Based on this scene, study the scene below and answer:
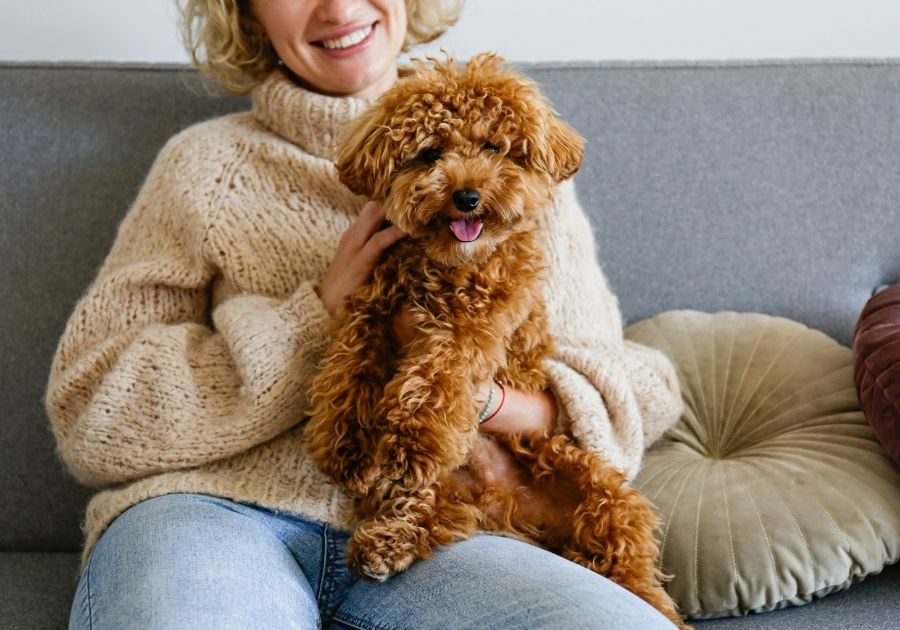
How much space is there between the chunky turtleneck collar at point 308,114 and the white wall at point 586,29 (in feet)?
2.05

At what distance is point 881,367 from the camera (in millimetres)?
1457

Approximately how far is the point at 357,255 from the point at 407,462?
34 centimetres

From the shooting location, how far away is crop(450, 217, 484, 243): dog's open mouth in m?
1.17

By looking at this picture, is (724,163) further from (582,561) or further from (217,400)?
(217,400)

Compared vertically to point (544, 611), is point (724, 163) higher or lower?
higher

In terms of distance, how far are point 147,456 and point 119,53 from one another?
1144 millimetres

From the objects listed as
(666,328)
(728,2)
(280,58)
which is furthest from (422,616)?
(728,2)

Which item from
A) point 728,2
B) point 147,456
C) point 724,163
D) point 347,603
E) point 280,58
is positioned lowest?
point 347,603

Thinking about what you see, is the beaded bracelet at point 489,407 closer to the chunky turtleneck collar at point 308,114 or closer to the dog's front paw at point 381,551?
the dog's front paw at point 381,551

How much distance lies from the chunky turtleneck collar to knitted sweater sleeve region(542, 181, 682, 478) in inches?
15.7

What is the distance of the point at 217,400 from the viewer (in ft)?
4.65

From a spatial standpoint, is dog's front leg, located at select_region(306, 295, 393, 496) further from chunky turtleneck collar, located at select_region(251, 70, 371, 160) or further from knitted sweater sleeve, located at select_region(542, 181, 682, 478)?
chunky turtleneck collar, located at select_region(251, 70, 371, 160)

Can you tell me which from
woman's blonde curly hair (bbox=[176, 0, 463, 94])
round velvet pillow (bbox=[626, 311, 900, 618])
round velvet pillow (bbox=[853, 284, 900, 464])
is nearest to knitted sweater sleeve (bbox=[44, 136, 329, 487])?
woman's blonde curly hair (bbox=[176, 0, 463, 94])

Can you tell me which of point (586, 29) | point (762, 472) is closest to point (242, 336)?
point (762, 472)
